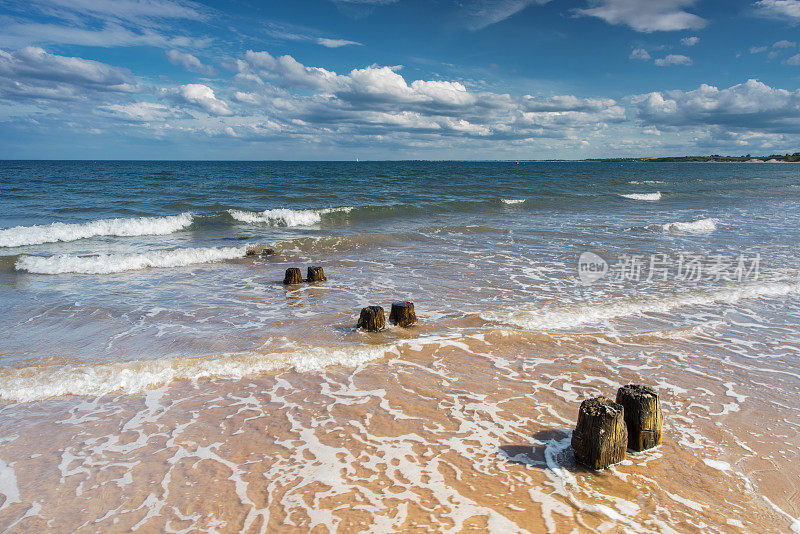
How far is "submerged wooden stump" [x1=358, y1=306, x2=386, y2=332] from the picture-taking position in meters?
8.23

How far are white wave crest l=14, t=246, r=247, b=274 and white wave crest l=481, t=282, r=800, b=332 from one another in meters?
10.2

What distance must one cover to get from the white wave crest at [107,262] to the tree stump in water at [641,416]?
1332 centimetres

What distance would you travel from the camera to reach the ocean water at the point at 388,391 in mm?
4094

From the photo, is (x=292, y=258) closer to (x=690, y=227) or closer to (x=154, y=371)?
(x=154, y=371)

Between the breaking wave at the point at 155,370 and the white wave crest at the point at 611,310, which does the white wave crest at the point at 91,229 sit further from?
the white wave crest at the point at 611,310

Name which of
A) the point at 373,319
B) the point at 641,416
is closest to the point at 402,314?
the point at 373,319

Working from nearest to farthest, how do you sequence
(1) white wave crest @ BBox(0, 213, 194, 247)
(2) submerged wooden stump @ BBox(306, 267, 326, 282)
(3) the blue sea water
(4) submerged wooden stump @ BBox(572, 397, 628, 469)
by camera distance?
(4) submerged wooden stump @ BBox(572, 397, 628, 469) → (3) the blue sea water → (2) submerged wooden stump @ BBox(306, 267, 326, 282) → (1) white wave crest @ BBox(0, 213, 194, 247)

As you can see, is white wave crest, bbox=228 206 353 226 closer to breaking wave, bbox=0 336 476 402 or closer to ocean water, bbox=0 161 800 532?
ocean water, bbox=0 161 800 532

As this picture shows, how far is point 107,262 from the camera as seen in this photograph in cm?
1359

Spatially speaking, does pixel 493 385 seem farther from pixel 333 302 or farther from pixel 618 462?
pixel 333 302

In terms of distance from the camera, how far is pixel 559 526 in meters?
3.79

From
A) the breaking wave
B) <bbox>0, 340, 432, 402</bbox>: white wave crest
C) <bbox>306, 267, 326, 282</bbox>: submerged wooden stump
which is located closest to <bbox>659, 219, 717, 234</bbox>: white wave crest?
<bbox>306, 267, 326, 282</bbox>: submerged wooden stump

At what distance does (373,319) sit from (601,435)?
4602 millimetres

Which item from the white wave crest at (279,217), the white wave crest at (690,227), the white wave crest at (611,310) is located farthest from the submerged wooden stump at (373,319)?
the white wave crest at (690,227)
